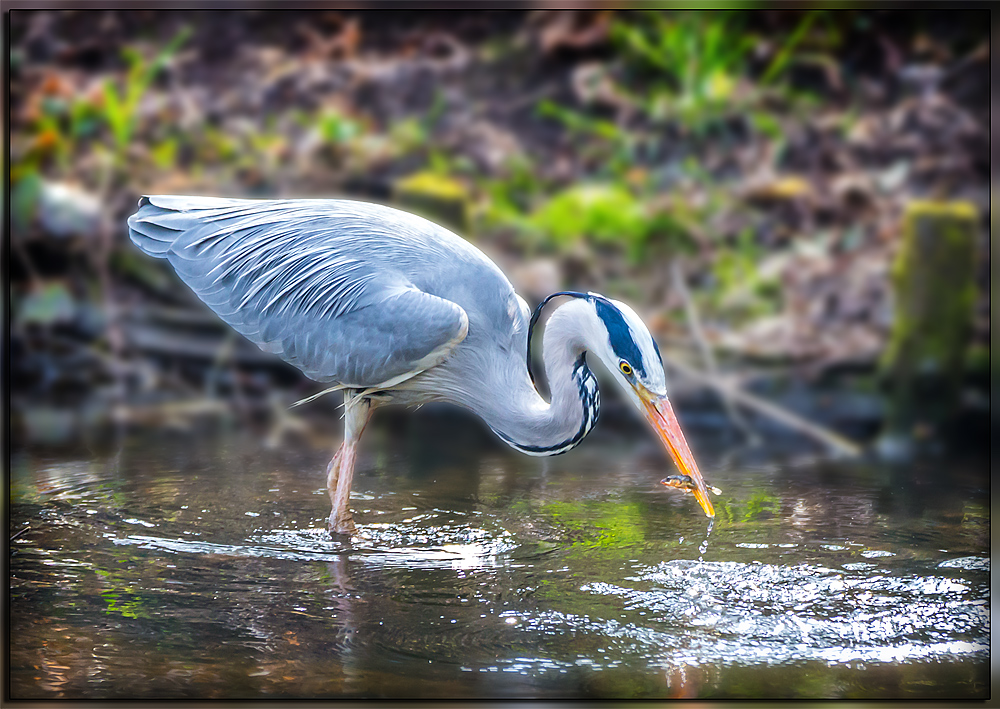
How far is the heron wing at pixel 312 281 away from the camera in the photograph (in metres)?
4.16

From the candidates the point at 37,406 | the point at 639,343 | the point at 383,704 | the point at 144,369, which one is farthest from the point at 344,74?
the point at 383,704

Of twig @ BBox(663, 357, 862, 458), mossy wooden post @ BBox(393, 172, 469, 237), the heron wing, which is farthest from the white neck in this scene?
mossy wooden post @ BBox(393, 172, 469, 237)

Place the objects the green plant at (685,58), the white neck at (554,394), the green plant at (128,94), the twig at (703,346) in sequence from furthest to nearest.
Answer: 1. the green plant at (128,94)
2. the green plant at (685,58)
3. the twig at (703,346)
4. the white neck at (554,394)

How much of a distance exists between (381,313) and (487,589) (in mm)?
1171

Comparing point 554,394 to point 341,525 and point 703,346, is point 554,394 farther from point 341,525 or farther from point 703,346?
point 703,346

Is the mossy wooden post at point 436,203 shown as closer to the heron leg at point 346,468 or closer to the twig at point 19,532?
the heron leg at point 346,468

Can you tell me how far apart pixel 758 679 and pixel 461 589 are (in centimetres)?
106

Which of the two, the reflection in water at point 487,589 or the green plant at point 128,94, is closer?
the reflection in water at point 487,589

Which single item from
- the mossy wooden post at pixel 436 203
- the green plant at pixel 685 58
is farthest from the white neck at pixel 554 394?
the green plant at pixel 685 58

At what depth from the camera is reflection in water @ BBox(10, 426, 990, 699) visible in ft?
9.86

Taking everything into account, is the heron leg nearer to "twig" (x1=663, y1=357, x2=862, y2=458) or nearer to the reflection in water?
the reflection in water

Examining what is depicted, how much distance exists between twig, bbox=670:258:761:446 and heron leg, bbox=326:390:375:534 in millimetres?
2864

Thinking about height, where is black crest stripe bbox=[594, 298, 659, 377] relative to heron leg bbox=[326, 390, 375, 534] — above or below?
above

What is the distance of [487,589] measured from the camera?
11.9 feet
